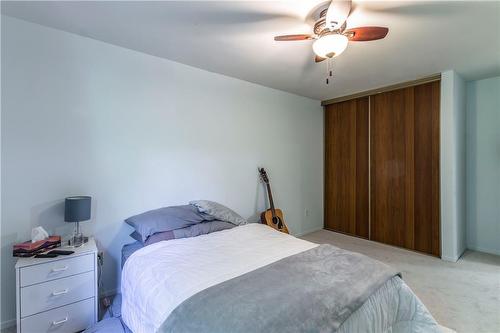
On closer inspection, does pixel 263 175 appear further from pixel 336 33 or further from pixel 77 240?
pixel 77 240

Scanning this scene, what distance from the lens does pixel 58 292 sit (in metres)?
1.70

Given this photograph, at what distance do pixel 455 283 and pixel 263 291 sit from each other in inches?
99.7

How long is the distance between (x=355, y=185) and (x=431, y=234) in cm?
123

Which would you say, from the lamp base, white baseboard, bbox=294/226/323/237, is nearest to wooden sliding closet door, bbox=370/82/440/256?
white baseboard, bbox=294/226/323/237

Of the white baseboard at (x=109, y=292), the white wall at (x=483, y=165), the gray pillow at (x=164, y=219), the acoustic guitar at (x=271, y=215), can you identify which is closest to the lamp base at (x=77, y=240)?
the gray pillow at (x=164, y=219)

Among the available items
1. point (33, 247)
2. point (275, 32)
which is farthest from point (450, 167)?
point (33, 247)

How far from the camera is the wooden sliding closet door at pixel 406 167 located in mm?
3244

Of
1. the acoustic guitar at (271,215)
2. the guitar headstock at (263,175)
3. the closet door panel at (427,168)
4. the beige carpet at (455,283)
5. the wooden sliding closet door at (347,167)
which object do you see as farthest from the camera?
the wooden sliding closet door at (347,167)

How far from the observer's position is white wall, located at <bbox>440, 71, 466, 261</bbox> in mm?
3049

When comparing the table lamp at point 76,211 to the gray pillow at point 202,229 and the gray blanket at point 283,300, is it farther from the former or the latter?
the gray blanket at point 283,300

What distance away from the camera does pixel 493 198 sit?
3336mm

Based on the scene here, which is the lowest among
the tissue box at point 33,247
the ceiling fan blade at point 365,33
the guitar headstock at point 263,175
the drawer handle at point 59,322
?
the drawer handle at point 59,322

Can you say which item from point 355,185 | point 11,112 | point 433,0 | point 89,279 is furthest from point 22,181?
point 355,185

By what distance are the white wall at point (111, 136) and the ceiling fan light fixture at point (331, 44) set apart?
166 cm
